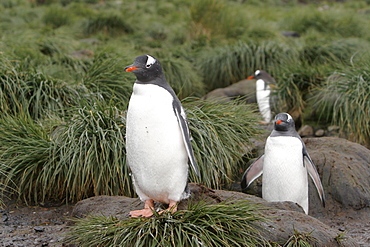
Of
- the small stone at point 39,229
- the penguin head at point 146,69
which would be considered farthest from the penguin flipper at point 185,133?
the small stone at point 39,229

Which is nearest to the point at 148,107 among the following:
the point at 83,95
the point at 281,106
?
the point at 83,95

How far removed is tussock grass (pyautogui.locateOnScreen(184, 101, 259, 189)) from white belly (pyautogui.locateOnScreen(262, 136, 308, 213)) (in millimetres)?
493

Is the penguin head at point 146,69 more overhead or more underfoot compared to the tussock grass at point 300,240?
more overhead

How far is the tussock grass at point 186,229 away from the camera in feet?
9.84

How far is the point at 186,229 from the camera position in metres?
3.09

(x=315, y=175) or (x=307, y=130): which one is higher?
(x=315, y=175)

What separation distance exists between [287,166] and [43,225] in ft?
7.58

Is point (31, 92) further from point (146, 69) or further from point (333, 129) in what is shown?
point (333, 129)

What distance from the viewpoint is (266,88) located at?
8.12 metres

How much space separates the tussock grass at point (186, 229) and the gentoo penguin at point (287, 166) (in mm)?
1379

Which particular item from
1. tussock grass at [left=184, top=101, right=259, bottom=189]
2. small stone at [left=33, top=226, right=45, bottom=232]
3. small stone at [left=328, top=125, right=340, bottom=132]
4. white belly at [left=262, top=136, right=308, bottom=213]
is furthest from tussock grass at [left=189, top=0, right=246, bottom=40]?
small stone at [left=33, top=226, right=45, bottom=232]

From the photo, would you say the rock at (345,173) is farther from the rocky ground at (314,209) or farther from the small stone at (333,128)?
the small stone at (333,128)

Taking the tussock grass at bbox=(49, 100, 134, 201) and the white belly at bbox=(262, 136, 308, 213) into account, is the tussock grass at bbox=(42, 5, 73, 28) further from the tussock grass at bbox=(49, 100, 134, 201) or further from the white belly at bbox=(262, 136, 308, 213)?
the white belly at bbox=(262, 136, 308, 213)

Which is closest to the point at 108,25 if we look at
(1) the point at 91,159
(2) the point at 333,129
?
(2) the point at 333,129
